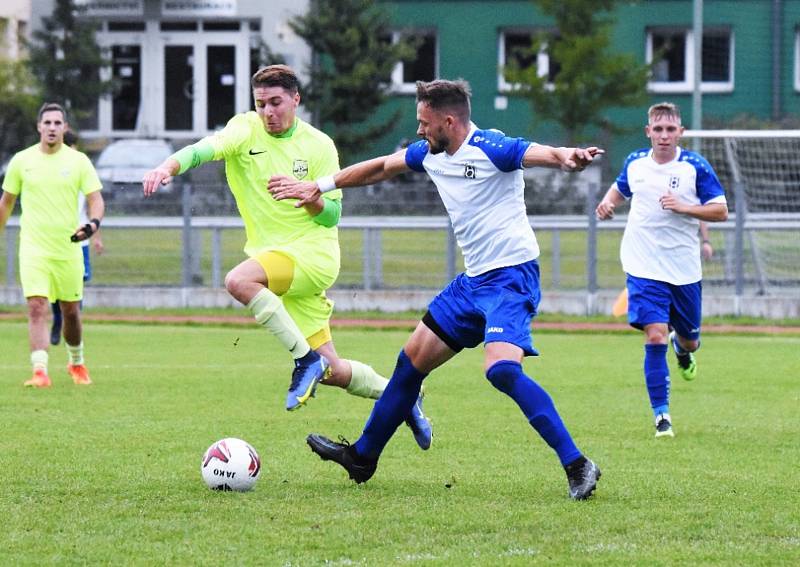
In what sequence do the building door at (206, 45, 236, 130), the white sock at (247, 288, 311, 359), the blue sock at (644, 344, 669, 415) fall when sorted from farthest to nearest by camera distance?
1. the building door at (206, 45, 236, 130)
2. the blue sock at (644, 344, 669, 415)
3. the white sock at (247, 288, 311, 359)

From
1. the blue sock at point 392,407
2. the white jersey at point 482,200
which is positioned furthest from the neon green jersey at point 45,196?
the white jersey at point 482,200

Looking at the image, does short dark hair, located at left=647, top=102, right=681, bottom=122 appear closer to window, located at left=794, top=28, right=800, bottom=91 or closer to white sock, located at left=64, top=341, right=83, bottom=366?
white sock, located at left=64, top=341, right=83, bottom=366

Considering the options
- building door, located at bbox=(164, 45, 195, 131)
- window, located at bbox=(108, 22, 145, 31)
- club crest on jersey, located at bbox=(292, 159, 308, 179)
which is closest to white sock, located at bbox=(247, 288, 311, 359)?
club crest on jersey, located at bbox=(292, 159, 308, 179)

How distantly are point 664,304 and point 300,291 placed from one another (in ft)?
8.25

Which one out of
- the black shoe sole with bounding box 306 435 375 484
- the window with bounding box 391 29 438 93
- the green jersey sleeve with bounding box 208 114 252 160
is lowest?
the black shoe sole with bounding box 306 435 375 484

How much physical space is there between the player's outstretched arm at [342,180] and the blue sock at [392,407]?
2.87ft

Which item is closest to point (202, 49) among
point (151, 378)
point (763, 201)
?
point (763, 201)

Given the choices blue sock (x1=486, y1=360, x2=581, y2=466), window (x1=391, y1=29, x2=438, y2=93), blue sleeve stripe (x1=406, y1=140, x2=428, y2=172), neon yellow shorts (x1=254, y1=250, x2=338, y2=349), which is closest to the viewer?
blue sock (x1=486, y1=360, x2=581, y2=466)

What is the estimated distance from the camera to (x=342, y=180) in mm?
7633

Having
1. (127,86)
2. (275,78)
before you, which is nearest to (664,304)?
(275,78)

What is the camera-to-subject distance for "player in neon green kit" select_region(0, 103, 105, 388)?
41.1ft

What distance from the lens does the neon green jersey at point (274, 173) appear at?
358 inches

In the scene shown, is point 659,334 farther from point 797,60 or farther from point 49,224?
point 797,60

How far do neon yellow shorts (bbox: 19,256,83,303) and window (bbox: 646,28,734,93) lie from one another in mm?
27214
